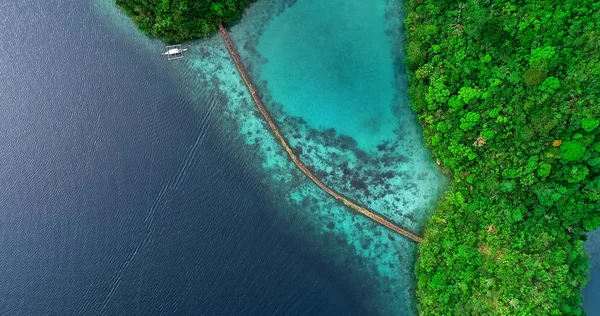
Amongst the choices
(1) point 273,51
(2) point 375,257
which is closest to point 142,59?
(1) point 273,51

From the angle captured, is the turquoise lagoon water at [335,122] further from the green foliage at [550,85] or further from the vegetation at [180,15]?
the green foliage at [550,85]

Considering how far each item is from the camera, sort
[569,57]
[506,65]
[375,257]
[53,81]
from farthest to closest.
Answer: [53,81]
[375,257]
[506,65]
[569,57]

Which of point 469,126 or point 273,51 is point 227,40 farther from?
point 469,126

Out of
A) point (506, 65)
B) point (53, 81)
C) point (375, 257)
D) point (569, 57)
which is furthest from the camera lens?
point (53, 81)

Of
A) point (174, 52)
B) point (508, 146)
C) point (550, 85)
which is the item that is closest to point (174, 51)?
point (174, 52)

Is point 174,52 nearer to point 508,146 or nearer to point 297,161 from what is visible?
point 297,161

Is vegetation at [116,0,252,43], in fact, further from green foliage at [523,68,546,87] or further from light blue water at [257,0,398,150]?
green foliage at [523,68,546,87]

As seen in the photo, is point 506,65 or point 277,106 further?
point 277,106

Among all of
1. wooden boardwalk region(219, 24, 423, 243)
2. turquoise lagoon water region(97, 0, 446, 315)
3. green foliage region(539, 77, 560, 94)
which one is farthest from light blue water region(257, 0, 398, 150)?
green foliage region(539, 77, 560, 94)

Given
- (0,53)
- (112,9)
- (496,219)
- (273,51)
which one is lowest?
(0,53)
